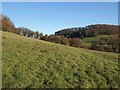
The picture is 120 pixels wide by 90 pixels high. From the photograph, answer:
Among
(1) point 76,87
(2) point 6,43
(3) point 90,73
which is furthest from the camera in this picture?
(2) point 6,43

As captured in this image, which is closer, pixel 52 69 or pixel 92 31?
pixel 52 69

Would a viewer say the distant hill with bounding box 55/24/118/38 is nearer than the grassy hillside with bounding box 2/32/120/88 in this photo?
No

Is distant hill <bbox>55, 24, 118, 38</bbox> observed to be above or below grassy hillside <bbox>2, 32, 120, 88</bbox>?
above

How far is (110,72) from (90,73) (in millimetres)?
3054

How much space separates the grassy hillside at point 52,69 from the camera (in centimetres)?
2119

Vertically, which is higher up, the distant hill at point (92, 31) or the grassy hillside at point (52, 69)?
the distant hill at point (92, 31)

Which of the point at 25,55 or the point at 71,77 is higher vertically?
the point at 25,55

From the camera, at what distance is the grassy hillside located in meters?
21.2

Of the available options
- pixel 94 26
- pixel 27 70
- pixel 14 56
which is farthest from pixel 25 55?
pixel 94 26

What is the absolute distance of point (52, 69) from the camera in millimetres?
24422

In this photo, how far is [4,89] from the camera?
19203 mm

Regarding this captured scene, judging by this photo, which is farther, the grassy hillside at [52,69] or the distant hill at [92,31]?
the distant hill at [92,31]

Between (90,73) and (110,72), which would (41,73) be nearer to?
(90,73)

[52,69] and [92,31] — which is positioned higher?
[92,31]
